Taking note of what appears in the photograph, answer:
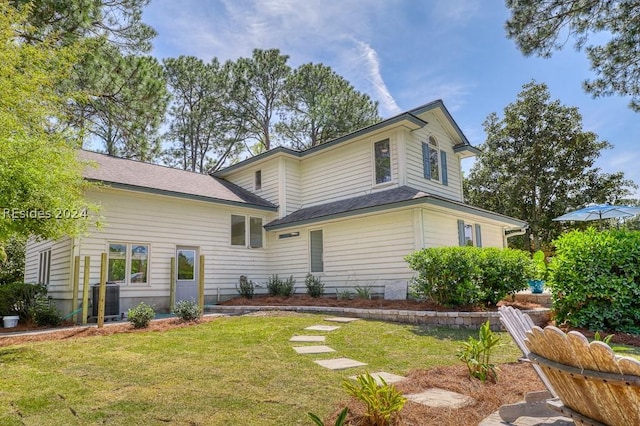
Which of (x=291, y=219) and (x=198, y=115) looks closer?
(x=291, y=219)

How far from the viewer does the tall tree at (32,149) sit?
17.6 ft

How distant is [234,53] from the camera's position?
84.9ft

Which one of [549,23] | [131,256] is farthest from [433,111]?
[131,256]

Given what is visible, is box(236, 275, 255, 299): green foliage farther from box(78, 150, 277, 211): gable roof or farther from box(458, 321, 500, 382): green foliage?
box(458, 321, 500, 382): green foliage

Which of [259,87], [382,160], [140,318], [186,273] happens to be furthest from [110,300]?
[259,87]

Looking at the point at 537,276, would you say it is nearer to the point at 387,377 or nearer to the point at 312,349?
the point at 312,349

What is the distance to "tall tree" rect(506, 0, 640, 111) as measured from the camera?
8836mm

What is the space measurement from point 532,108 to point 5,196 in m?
24.2

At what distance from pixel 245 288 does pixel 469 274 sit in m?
7.87

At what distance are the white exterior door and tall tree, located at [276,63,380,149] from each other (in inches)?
625

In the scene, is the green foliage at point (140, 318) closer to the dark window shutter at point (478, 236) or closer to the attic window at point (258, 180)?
the attic window at point (258, 180)

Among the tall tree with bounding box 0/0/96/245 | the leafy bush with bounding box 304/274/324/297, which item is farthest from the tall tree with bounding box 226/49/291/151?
the tall tree with bounding box 0/0/96/245

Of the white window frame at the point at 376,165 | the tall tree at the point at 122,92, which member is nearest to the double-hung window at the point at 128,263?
the tall tree at the point at 122,92

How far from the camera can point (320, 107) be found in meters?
26.0
